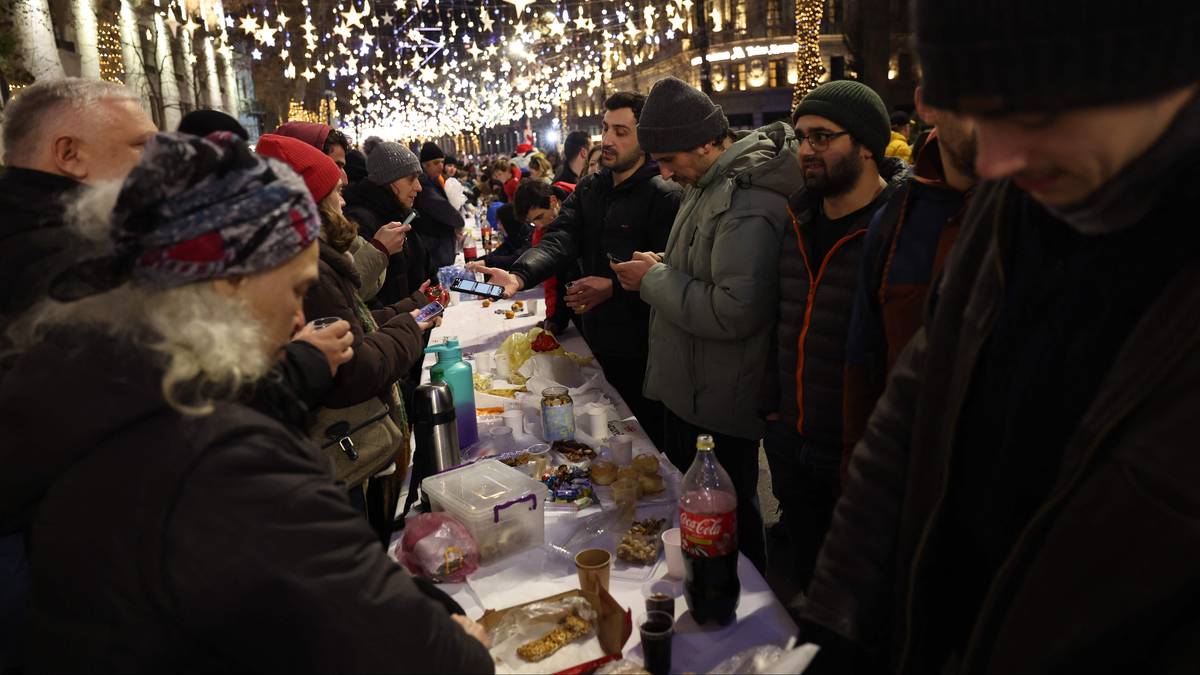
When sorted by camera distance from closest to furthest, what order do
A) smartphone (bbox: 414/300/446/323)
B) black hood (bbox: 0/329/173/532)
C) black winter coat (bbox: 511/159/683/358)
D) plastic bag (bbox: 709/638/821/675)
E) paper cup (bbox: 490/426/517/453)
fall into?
black hood (bbox: 0/329/173/532), plastic bag (bbox: 709/638/821/675), paper cup (bbox: 490/426/517/453), smartphone (bbox: 414/300/446/323), black winter coat (bbox: 511/159/683/358)

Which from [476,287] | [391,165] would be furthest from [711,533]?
[391,165]

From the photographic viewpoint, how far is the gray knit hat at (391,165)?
5.09m

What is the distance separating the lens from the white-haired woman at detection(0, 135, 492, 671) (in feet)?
3.41

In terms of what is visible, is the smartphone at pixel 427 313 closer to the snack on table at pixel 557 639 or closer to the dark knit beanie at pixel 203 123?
the dark knit beanie at pixel 203 123

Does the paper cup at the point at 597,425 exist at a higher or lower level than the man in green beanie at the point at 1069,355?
lower

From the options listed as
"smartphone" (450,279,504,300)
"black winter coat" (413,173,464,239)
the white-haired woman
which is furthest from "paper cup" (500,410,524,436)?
"black winter coat" (413,173,464,239)

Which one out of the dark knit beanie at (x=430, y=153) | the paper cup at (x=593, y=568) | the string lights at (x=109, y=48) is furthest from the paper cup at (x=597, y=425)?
the string lights at (x=109, y=48)

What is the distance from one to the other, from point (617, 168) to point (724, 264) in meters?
1.50

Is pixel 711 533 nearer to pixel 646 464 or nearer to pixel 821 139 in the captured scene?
pixel 646 464

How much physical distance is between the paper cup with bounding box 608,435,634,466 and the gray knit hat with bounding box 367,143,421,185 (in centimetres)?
317

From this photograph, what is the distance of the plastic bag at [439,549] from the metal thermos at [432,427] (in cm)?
55

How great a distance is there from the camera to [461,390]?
3051mm

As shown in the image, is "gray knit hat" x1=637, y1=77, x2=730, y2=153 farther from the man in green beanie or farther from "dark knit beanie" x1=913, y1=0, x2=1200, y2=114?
"dark knit beanie" x1=913, y1=0, x2=1200, y2=114

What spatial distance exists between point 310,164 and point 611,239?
183cm
